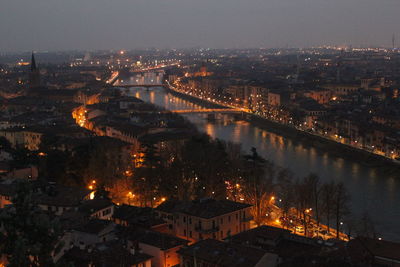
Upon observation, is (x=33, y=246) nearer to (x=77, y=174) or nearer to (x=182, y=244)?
(x=182, y=244)

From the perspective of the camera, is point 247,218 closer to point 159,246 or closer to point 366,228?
point 366,228

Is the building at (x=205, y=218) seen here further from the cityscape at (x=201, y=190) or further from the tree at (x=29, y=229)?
the tree at (x=29, y=229)

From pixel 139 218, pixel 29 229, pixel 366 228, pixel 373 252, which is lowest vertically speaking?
pixel 366 228

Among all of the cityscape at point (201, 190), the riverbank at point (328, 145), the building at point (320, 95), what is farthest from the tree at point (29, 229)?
the building at point (320, 95)

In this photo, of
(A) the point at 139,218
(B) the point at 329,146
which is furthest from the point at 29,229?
(B) the point at 329,146

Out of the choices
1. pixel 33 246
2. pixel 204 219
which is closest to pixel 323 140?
pixel 204 219

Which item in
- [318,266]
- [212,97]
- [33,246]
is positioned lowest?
[212,97]
